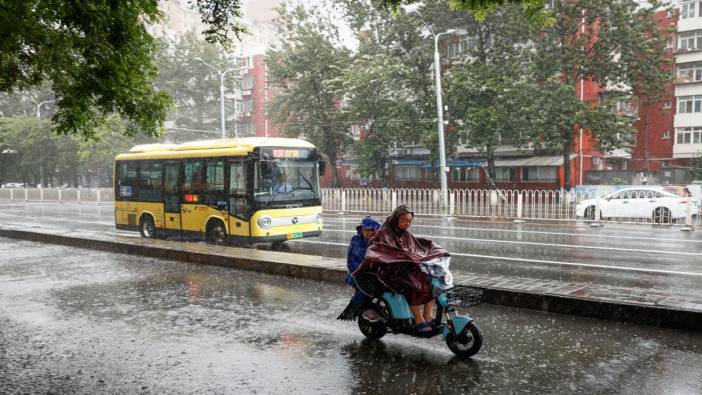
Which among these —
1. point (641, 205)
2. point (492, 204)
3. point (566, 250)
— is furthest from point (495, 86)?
point (566, 250)

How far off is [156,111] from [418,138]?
26921mm

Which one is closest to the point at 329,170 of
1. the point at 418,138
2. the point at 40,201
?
the point at 418,138

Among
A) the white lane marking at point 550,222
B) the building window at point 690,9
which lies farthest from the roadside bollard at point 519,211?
the building window at point 690,9

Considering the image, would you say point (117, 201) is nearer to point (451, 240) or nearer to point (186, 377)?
point (451, 240)

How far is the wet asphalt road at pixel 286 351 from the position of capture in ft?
16.3

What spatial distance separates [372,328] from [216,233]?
362 inches

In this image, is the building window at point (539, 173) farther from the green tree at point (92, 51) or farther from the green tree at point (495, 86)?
the green tree at point (92, 51)

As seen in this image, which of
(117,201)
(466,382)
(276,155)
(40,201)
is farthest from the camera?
(40,201)

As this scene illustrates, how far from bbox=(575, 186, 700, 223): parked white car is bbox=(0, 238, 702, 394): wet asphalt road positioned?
15.8 m

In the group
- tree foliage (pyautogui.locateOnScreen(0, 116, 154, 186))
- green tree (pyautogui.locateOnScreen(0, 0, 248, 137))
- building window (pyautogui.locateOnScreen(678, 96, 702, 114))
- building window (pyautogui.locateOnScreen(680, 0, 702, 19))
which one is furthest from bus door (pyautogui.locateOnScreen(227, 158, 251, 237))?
building window (pyautogui.locateOnScreen(680, 0, 702, 19))

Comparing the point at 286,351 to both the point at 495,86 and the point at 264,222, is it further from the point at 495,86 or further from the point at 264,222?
the point at 495,86

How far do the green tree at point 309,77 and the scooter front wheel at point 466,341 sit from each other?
3137cm

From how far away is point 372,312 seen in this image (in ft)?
20.0

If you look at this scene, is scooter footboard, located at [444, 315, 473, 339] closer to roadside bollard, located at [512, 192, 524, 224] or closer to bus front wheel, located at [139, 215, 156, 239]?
bus front wheel, located at [139, 215, 156, 239]
